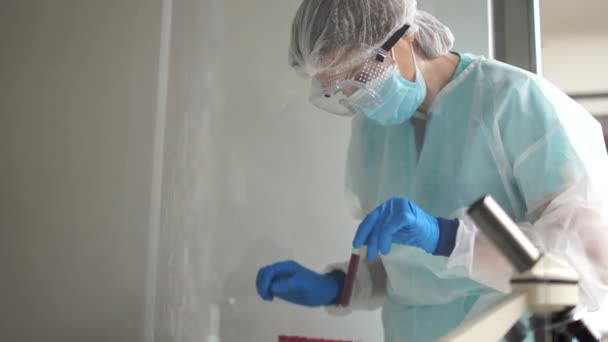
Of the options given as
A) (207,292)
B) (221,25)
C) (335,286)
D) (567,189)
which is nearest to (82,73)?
(221,25)

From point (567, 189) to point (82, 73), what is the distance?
1.01 meters

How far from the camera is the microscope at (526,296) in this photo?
17.2 inches

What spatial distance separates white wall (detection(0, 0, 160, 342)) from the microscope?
786mm

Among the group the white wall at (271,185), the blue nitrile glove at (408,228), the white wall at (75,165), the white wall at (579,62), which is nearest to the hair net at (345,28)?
the white wall at (271,185)

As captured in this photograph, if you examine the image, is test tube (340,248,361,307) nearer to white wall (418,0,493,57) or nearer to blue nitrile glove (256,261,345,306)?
blue nitrile glove (256,261,345,306)

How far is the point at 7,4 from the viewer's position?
1.28 meters

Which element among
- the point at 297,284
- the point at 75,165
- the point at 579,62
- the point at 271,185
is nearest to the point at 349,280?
the point at 297,284

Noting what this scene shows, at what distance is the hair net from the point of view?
0.85m

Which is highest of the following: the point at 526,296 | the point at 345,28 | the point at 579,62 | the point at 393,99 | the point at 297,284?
the point at 579,62

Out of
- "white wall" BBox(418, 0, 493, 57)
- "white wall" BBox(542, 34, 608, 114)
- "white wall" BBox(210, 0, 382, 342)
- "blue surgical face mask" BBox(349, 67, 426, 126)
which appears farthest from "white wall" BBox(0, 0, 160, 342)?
"white wall" BBox(542, 34, 608, 114)

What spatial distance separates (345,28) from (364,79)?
0.27 ft

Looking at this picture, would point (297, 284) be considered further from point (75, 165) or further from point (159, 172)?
A: point (75, 165)

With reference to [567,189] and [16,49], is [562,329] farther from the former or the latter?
[16,49]

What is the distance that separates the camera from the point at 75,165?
1187mm
